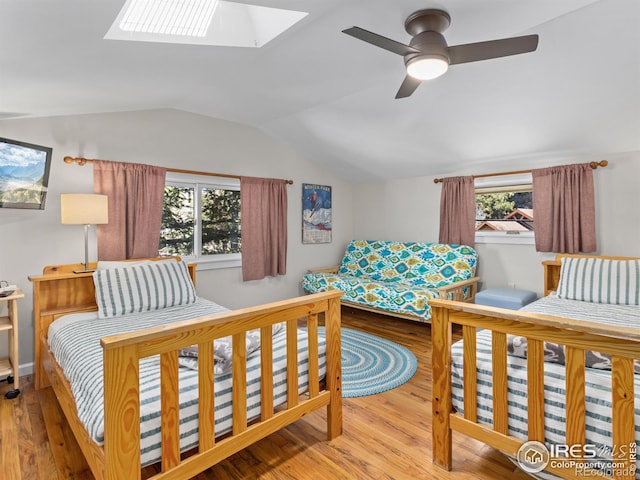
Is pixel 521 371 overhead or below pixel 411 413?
overhead

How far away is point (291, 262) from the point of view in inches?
182

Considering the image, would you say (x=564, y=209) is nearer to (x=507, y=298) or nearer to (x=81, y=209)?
(x=507, y=298)

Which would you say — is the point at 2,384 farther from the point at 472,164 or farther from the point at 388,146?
the point at 472,164

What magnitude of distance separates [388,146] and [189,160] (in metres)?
2.27

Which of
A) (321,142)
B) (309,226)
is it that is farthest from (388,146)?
(309,226)

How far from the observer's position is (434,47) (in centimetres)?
177

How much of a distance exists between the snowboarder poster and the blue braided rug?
171cm

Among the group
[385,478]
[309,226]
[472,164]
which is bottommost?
[385,478]

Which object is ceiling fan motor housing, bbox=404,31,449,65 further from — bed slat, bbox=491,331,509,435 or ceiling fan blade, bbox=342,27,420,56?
bed slat, bbox=491,331,509,435

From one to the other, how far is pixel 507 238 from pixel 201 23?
3664 mm

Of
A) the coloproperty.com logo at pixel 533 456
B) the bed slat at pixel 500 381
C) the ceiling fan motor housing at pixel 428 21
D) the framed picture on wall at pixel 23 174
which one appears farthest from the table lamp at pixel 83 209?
the coloproperty.com logo at pixel 533 456

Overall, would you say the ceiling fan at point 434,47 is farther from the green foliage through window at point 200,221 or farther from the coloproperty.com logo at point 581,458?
the green foliage through window at point 200,221

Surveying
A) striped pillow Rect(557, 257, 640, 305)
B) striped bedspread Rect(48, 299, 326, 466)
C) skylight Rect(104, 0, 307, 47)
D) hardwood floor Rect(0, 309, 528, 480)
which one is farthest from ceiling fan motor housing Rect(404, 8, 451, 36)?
striped pillow Rect(557, 257, 640, 305)

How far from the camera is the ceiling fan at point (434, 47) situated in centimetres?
173
